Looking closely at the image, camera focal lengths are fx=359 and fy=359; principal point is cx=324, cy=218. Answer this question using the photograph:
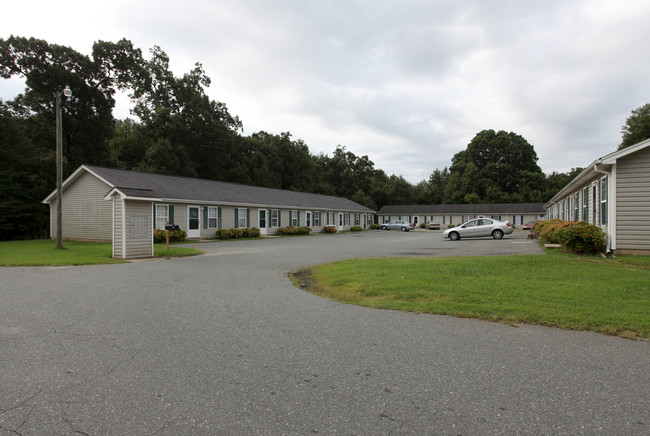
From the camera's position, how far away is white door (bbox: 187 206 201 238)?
23781 millimetres

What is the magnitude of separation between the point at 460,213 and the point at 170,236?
156 feet

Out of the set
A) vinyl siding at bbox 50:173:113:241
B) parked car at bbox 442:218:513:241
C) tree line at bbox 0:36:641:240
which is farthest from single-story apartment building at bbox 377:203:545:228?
vinyl siding at bbox 50:173:113:241

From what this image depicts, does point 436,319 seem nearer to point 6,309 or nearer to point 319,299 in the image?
point 319,299

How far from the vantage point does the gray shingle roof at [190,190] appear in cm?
2047

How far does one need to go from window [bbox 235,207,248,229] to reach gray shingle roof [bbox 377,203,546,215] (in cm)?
3820

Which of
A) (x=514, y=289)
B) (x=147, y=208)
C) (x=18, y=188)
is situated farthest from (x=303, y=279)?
(x=18, y=188)

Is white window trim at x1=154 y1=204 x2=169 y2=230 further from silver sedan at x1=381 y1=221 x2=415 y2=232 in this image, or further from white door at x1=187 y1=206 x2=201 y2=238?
silver sedan at x1=381 y1=221 x2=415 y2=232

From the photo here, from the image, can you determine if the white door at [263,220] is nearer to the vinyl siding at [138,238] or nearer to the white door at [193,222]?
the white door at [193,222]

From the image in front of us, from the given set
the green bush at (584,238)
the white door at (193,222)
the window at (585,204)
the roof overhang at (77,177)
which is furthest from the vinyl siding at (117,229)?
the window at (585,204)

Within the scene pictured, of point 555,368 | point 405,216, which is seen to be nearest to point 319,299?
point 555,368

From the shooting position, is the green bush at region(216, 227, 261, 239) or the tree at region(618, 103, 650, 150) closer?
the green bush at region(216, 227, 261, 239)

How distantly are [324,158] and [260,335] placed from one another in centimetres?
6915

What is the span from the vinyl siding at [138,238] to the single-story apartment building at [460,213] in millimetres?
50053

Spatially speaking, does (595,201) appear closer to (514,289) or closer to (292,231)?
(514,289)
